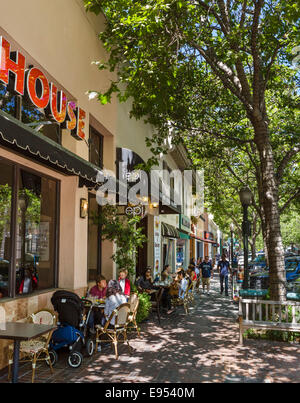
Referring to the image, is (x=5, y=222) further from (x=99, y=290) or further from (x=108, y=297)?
(x=99, y=290)

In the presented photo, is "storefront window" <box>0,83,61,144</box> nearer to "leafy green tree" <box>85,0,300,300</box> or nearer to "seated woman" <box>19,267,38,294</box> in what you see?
"leafy green tree" <box>85,0,300,300</box>

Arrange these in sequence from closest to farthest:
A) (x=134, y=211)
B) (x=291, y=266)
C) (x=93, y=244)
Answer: (x=93, y=244)
(x=134, y=211)
(x=291, y=266)

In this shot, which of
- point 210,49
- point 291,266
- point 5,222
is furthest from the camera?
point 291,266

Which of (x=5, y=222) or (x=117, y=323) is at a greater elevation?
(x=5, y=222)

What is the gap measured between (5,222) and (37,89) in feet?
8.05

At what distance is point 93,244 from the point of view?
10.7 m

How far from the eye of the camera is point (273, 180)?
8.90 meters

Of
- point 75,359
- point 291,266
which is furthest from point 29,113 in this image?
point 291,266

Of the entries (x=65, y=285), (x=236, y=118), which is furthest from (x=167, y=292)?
(x=236, y=118)

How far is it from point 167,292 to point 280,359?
5.43m

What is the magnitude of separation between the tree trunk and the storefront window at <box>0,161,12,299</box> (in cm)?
566

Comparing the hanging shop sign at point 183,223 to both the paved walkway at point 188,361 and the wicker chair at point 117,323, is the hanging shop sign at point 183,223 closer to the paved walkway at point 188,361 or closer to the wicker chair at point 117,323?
the paved walkway at point 188,361

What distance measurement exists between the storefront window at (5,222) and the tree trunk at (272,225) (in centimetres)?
566
